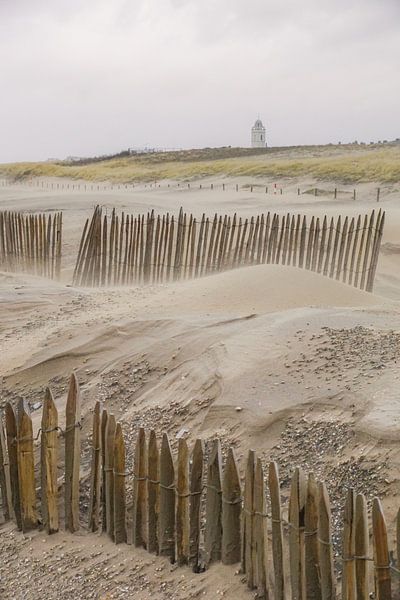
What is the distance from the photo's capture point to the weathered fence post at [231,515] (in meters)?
3.24

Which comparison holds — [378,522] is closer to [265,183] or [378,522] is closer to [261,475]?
[261,475]

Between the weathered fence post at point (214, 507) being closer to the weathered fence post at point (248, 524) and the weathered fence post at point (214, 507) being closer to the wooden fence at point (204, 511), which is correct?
the wooden fence at point (204, 511)

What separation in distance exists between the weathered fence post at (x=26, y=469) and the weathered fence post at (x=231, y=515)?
3.98ft

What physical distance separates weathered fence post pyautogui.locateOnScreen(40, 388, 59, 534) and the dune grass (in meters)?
27.2

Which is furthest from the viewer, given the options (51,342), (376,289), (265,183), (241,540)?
(265,183)

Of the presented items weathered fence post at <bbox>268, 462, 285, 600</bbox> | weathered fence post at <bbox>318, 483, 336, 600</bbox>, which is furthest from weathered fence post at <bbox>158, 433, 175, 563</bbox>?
weathered fence post at <bbox>318, 483, 336, 600</bbox>

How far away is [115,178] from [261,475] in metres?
43.6

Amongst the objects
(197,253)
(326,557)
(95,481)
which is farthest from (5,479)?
(197,253)

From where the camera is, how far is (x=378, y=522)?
2.65 metres

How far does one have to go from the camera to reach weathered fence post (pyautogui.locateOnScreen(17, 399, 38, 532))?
3.93m

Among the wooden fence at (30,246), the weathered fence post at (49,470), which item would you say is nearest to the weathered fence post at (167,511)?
the weathered fence post at (49,470)

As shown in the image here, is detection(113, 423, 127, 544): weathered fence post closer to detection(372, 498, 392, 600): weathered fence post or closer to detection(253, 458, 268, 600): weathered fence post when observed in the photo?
detection(253, 458, 268, 600): weathered fence post

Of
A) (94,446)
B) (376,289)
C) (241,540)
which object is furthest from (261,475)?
(376,289)

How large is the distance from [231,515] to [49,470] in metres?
1.14
